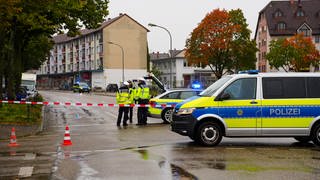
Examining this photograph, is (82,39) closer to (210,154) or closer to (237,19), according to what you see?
(237,19)

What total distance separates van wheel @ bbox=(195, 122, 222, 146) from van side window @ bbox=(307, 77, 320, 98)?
2449 mm

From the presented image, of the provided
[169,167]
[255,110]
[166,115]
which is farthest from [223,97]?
[166,115]

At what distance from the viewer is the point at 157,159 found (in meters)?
10.6

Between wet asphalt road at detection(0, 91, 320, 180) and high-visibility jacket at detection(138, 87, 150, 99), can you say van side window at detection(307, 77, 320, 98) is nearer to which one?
wet asphalt road at detection(0, 91, 320, 180)

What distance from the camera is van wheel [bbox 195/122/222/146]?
12.6 meters

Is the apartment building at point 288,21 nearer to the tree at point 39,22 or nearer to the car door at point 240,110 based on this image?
the tree at point 39,22

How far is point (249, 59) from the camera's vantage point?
241 feet

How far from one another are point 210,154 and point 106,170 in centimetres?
281

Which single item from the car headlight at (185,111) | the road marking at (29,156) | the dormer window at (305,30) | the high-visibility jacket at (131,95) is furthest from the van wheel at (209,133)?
the dormer window at (305,30)

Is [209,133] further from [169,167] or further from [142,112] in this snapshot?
[142,112]

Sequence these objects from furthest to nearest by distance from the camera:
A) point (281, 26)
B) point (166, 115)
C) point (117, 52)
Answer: point (117, 52) < point (281, 26) < point (166, 115)

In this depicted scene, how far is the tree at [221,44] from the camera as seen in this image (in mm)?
70000

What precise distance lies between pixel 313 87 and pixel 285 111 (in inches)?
38.1

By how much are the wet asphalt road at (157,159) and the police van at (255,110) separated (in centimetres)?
40
